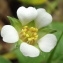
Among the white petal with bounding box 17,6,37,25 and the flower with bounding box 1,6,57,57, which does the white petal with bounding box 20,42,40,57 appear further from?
the white petal with bounding box 17,6,37,25

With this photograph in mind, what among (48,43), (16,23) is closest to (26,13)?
(16,23)

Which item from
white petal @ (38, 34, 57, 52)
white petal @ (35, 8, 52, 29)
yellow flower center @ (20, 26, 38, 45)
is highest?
white petal @ (35, 8, 52, 29)

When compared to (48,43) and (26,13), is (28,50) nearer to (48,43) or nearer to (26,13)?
(48,43)

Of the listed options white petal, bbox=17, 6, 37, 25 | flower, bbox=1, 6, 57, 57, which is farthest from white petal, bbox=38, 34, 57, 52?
white petal, bbox=17, 6, 37, 25

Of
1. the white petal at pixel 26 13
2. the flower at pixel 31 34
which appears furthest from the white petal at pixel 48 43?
the white petal at pixel 26 13

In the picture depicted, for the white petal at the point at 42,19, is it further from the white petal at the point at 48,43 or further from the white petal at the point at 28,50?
the white petal at the point at 28,50

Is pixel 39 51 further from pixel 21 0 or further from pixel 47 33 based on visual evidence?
pixel 21 0

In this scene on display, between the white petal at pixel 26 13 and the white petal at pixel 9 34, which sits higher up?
the white petal at pixel 26 13
